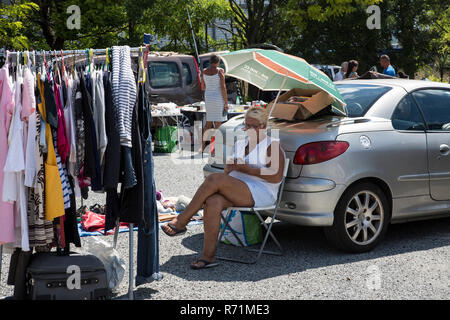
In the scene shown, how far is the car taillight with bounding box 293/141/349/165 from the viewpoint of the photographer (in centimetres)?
562

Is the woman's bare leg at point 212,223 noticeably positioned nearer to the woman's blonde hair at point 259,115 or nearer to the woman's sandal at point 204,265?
the woman's sandal at point 204,265

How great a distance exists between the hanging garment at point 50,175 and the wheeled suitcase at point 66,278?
1.11ft

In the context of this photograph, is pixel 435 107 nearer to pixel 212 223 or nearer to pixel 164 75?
pixel 212 223

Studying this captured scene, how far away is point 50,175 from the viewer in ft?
14.2

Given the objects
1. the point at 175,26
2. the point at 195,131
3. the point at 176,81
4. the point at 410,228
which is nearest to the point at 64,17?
the point at 175,26

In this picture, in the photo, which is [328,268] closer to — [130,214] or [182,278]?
[182,278]

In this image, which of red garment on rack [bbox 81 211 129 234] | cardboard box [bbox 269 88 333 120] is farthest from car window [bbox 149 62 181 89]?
cardboard box [bbox 269 88 333 120]

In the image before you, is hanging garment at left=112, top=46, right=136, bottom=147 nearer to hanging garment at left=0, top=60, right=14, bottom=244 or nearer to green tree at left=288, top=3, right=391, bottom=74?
hanging garment at left=0, top=60, right=14, bottom=244

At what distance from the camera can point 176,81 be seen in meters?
15.3

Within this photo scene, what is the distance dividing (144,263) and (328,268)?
5.34ft

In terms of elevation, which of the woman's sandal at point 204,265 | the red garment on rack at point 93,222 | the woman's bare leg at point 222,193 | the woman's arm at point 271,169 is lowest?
the woman's sandal at point 204,265

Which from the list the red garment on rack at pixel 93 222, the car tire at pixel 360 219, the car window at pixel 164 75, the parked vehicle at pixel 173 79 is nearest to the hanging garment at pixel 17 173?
the red garment on rack at pixel 93 222

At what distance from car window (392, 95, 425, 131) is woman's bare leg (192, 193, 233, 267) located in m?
1.90

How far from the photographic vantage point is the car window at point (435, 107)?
6.45 metres
